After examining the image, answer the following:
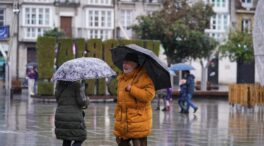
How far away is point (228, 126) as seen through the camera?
2142 cm

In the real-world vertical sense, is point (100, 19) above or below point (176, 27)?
above

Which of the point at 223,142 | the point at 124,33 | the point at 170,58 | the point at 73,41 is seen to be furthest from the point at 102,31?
the point at 223,142

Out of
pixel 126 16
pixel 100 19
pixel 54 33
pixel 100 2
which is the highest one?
pixel 100 2

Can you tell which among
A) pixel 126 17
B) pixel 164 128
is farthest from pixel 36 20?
pixel 164 128

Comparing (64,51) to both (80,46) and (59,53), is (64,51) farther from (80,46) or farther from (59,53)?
(80,46)

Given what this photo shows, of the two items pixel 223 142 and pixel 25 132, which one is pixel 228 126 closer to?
pixel 223 142

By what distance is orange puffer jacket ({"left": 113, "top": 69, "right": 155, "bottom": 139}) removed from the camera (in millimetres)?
A: 10039

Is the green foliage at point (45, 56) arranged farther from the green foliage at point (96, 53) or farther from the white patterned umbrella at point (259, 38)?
the white patterned umbrella at point (259, 38)

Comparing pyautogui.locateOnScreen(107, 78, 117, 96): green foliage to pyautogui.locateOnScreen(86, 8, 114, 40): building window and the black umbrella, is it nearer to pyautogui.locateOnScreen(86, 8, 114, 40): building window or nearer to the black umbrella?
the black umbrella

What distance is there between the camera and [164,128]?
2005 centimetres

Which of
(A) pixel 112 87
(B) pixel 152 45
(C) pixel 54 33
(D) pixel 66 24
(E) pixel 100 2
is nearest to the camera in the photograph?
(A) pixel 112 87

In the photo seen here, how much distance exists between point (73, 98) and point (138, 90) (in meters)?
2.15

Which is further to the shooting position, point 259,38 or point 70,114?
point 70,114

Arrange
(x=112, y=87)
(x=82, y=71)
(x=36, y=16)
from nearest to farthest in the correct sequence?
(x=82, y=71)
(x=112, y=87)
(x=36, y=16)
